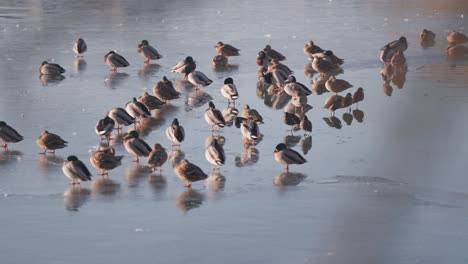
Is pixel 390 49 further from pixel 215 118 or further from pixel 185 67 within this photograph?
pixel 215 118

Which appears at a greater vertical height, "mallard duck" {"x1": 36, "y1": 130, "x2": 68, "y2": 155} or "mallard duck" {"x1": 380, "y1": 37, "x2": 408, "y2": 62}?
"mallard duck" {"x1": 380, "y1": 37, "x2": 408, "y2": 62}

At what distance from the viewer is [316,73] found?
22297 millimetres

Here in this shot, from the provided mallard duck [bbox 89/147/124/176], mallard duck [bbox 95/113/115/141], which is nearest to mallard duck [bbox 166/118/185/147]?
mallard duck [bbox 95/113/115/141]

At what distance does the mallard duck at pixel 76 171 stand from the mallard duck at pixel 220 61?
907cm

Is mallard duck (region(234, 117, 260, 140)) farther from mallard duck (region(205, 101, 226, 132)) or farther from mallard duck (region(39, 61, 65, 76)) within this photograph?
mallard duck (region(39, 61, 65, 76))

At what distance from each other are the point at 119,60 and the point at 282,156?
26.7 feet

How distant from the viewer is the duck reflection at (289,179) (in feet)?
45.2

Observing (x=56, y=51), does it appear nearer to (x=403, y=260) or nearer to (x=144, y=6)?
(x=144, y=6)

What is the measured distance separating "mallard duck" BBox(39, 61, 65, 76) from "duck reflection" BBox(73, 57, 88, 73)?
91cm

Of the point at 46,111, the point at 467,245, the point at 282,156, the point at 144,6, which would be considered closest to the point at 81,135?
the point at 46,111

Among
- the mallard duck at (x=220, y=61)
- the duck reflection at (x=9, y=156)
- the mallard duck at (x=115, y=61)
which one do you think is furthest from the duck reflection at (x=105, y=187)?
the mallard duck at (x=220, y=61)

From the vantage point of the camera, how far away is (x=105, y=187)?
13625 millimetres

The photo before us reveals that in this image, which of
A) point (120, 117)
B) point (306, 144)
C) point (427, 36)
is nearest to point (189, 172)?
point (306, 144)

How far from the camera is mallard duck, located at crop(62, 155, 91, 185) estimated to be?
13.5m
